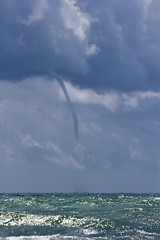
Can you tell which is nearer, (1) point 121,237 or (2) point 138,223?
(1) point 121,237

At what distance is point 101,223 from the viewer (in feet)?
69.3

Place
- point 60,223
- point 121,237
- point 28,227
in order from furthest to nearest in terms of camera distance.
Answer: point 60,223, point 28,227, point 121,237

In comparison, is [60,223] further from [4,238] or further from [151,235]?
[151,235]

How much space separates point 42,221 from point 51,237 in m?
5.70

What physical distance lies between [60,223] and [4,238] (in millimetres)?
5910

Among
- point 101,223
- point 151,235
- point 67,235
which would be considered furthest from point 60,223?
point 151,235

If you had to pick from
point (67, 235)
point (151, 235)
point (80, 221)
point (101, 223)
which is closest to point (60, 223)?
point (80, 221)

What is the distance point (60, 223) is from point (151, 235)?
24.0 ft

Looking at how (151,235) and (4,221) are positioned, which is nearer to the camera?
(151,235)

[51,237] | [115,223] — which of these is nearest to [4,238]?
[51,237]

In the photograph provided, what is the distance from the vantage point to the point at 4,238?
16781mm

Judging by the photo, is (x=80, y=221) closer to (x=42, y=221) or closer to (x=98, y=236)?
(x=42, y=221)

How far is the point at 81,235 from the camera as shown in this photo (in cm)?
1767

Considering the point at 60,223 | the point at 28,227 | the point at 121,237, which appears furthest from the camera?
the point at 60,223
